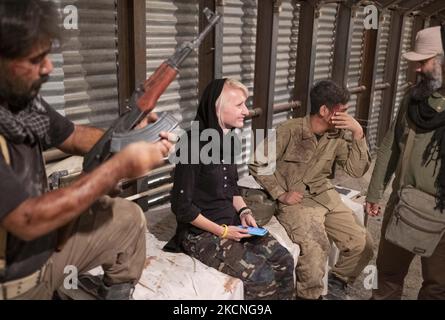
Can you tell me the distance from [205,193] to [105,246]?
3.55 feet

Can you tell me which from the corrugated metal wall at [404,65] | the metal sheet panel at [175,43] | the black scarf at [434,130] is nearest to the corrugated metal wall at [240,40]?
the metal sheet panel at [175,43]

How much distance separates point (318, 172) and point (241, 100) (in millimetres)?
1380

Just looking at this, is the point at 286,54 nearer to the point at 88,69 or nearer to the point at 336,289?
the point at 88,69

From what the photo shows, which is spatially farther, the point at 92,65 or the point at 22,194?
the point at 92,65

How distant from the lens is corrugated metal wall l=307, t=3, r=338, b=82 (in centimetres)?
703

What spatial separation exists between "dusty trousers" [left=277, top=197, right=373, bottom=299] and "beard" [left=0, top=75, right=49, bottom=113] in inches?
105

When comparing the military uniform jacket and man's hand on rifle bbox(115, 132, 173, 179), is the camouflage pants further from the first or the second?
man's hand on rifle bbox(115, 132, 173, 179)

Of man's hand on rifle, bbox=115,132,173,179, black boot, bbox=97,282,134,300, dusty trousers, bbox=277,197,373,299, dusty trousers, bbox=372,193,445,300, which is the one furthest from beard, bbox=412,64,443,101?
black boot, bbox=97,282,134,300

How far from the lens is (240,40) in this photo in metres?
5.62

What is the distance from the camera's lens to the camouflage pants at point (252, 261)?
312 cm

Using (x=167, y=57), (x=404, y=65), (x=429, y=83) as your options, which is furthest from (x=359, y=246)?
(x=404, y=65)

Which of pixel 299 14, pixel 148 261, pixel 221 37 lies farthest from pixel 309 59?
pixel 148 261

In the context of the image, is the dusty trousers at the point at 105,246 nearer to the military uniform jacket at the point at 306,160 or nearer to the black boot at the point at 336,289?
the military uniform jacket at the point at 306,160

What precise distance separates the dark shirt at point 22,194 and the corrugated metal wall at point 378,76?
7705mm
